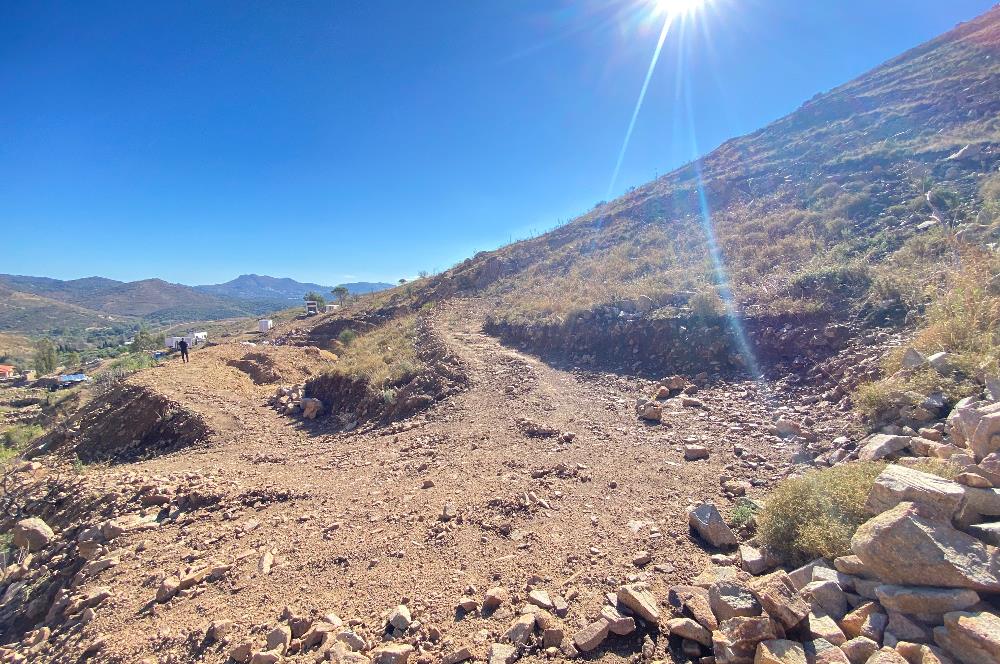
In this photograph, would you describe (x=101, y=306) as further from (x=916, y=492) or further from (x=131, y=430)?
(x=916, y=492)

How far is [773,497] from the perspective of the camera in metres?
3.57

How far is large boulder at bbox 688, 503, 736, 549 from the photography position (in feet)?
11.9

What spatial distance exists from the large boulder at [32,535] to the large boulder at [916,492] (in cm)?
858

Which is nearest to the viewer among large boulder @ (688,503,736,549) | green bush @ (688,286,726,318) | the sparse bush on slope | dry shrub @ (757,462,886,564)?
dry shrub @ (757,462,886,564)

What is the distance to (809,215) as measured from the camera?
12.3 metres

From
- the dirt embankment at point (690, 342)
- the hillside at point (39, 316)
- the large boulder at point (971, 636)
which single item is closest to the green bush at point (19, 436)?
the dirt embankment at point (690, 342)

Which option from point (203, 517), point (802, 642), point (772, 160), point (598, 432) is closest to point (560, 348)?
point (598, 432)

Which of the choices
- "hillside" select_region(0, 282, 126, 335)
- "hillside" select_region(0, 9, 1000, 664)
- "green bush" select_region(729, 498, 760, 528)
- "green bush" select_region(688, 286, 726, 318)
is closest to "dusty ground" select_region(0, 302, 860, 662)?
"hillside" select_region(0, 9, 1000, 664)

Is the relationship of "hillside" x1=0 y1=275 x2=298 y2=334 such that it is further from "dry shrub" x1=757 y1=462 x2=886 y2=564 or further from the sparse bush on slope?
the sparse bush on slope

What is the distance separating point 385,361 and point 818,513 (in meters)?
9.55

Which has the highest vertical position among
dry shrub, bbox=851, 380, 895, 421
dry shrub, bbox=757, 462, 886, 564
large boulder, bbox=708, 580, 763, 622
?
dry shrub, bbox=851, 380, 895, 421

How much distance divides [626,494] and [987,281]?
5.23 metres

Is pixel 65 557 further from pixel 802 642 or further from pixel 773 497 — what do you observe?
pixel 773 497

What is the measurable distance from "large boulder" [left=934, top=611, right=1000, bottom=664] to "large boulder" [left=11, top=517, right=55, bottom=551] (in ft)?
27.7
